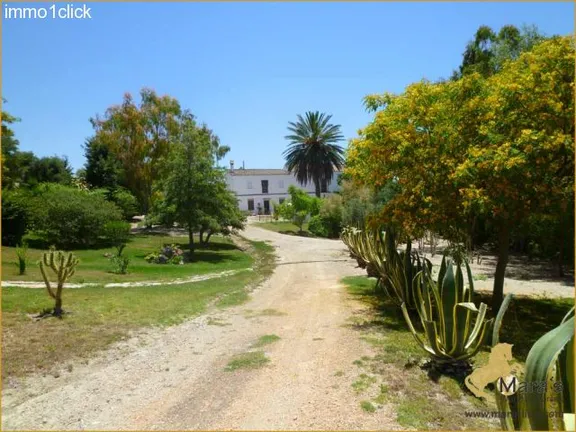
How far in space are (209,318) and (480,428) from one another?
670 cm

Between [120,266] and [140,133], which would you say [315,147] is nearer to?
[140,133]

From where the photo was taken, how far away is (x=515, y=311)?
11094 millimetres

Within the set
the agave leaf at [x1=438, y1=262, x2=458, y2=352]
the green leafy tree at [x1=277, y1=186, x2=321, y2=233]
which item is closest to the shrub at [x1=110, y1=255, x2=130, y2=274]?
the agave leaf at [x1=438, y1=262, x2=458, y2=352]

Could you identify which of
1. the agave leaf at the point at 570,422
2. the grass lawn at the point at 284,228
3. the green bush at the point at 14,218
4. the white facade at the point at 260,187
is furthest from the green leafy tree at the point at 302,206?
the agave leaf at the point at 570,422

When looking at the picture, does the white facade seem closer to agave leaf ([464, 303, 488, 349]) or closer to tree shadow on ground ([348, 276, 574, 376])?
tree shadow on ground ([348, 276, 574, 376])

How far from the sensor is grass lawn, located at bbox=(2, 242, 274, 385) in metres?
6.85

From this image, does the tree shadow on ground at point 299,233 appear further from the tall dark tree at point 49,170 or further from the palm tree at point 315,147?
the tall dark tree at point 49,170

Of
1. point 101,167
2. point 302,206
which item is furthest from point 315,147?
point 101,167

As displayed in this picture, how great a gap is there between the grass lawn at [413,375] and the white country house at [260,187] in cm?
5470

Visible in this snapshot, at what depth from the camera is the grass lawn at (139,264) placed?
15.2 meters

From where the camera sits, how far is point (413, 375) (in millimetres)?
6191

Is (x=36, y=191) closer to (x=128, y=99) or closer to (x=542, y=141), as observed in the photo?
(x=128, y=99)

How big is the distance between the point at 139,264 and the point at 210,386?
49.2 ft

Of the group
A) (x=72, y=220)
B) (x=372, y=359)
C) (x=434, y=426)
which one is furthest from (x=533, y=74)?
(x=72, y=220)
